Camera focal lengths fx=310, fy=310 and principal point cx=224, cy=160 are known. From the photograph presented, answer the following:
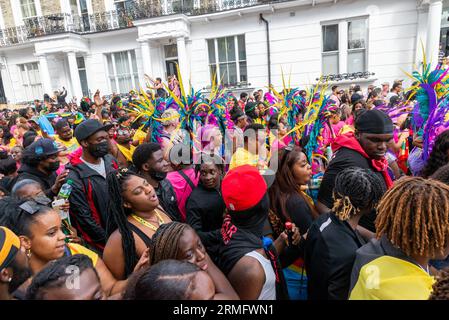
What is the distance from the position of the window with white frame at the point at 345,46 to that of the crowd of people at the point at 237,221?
31.6 feet

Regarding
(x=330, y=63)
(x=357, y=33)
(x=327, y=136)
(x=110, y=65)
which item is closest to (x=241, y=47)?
(x=330, y=63)

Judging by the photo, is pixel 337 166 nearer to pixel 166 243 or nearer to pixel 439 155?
Result: pixel 439 155

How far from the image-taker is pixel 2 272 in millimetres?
1434

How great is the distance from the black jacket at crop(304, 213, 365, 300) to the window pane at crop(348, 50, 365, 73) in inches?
486

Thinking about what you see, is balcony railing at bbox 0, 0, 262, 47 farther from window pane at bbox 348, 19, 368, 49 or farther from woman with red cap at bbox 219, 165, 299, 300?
woman with red cap at bbox 219, 165, 299, 300

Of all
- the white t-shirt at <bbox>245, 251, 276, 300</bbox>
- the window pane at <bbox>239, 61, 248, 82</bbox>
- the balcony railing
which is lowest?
the white t-shirt at <bbox>245, 251, 276, 300</bbox>

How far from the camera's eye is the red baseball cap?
1.78 m

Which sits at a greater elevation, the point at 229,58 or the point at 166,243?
the point at 229,58

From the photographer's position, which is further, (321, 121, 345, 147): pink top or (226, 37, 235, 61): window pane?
(226, 37, 235, 61): window pane

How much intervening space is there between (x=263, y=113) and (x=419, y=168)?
4.03 meters

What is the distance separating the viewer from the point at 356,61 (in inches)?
493

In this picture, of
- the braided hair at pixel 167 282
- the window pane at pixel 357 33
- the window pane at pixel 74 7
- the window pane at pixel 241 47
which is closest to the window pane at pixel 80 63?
the window pane at pixel 74 7

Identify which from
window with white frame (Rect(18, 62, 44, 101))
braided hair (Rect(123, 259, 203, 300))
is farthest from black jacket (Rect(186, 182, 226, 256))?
window with white frame (Rect(18, 62, 44, 101))

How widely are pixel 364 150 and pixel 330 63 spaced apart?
446 inches
